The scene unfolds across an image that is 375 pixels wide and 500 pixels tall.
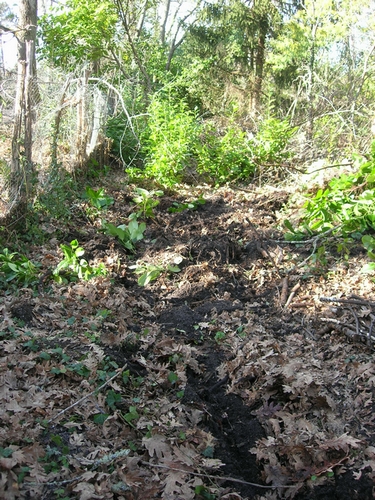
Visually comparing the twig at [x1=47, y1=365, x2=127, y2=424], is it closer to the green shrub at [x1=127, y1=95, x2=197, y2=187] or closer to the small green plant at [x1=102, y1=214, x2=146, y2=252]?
the small green plant at [x1=102, y1=214, x2=146, y2=252]

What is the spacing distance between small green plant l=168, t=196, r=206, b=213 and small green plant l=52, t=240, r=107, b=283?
2.11m

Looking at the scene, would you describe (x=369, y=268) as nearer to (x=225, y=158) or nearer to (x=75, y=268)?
(x=75, y=268)

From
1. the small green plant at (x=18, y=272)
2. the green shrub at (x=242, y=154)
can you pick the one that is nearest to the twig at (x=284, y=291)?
the small green plant at (x=18, y=272)

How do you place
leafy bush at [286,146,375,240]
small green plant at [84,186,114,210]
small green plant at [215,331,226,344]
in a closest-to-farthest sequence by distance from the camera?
small green plant at [215,331,226,344] < leafy bush at [286,146,375,240] < small green plant at [84,186,114,210]

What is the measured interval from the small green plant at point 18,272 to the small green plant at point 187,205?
8.42 ft

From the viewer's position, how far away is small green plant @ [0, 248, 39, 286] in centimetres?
474

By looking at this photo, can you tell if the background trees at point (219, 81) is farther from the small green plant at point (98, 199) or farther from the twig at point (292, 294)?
the twig at point (292, 294)

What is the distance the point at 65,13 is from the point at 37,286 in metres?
7.11

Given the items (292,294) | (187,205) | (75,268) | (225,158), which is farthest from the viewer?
(225,158)

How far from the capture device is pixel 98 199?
6711 millimetres

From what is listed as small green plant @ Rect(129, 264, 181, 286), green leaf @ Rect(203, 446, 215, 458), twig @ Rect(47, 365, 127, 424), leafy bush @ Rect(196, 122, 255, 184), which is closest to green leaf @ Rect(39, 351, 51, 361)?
twig @ Rect(47, 365, 127, 424)

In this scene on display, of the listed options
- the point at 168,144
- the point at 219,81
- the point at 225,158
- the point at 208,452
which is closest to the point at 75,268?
the point at 208,452

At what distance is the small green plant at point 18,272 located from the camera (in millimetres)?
4742

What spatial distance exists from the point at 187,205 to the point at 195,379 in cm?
390
